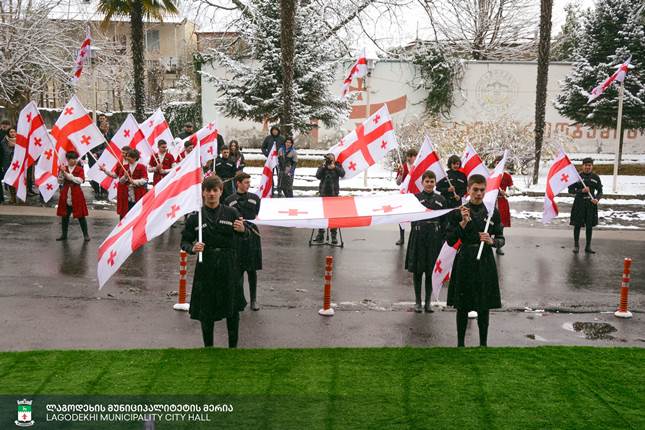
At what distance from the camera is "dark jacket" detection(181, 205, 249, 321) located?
6965 mm

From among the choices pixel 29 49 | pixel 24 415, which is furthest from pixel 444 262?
pixel 29 49

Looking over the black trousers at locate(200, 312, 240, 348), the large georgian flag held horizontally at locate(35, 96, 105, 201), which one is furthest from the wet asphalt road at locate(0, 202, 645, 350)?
the large georgian flag held horizontally at locate(35, 96, 105, 201)

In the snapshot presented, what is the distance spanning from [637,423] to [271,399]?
9.94 ft

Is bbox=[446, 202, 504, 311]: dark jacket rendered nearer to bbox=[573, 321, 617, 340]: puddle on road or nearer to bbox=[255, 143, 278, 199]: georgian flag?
bbox=[573, 321, 617, 340]: puddle on road

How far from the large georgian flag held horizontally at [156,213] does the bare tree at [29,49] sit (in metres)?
23.2

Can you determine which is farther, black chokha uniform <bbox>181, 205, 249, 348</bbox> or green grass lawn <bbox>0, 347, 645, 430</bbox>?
black chokha uniform <bbox>181, 205, 249, 348</bbox>

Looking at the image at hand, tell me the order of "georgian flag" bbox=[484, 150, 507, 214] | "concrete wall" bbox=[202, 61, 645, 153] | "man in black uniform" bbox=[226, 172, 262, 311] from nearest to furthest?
"georgian flag" bbox=[484, 150, 507, 214], "man in black uniform" bbox=[226, 172, 262, 311], "concrete wall" bbox=[202, 61, 645, 153]

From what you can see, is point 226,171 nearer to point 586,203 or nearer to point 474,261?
point 586,203

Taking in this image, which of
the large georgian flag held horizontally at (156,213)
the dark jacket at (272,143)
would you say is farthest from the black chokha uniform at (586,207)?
the large georgian flag held horizontally at (156,213)

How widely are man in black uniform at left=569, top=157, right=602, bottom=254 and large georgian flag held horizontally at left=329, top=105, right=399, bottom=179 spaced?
390 centimetres

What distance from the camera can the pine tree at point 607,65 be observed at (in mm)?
27875

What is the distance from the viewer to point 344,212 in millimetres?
7914

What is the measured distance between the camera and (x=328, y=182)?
14.1 m

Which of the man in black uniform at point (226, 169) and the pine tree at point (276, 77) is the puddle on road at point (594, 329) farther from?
the pine tree at point (276, 77)
